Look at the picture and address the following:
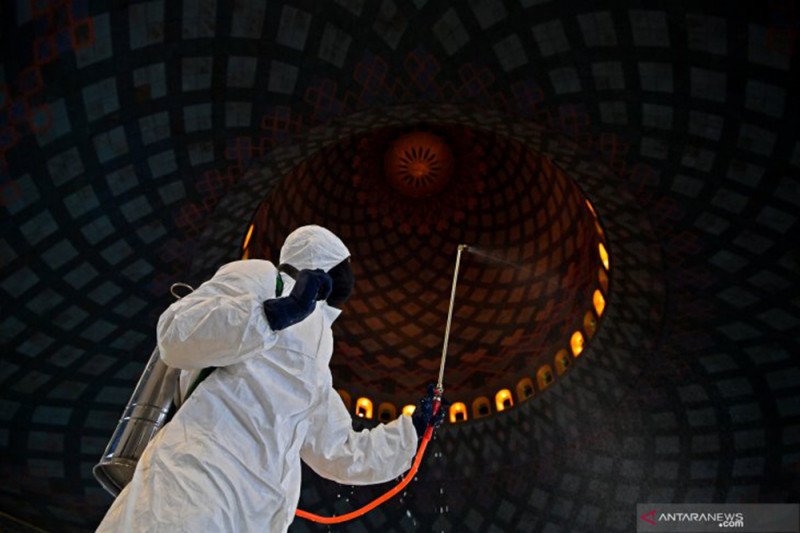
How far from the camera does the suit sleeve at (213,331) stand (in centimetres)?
383

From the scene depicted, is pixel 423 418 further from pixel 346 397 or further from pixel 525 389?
pixel 346 397

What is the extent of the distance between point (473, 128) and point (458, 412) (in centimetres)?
647

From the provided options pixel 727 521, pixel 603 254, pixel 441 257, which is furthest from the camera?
pixel 441 257

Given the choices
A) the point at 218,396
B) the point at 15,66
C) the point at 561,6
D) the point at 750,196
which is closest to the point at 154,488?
the point at 218,396

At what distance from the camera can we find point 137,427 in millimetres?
4449

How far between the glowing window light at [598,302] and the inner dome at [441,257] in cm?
119

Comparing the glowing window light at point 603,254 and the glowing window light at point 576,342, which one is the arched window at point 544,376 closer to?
the glowing window light at point 576,342

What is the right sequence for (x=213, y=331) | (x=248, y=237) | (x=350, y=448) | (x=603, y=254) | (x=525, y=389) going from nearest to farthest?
(x=213, y=331) → (x=350, y=448) → (x=248, y=237) → (x=603, y=254) → (x=525, y=389)

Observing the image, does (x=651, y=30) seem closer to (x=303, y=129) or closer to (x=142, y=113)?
(x=303, y=129)

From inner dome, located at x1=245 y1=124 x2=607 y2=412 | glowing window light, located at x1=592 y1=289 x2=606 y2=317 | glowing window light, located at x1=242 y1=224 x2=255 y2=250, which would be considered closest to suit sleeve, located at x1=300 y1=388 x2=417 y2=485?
glowing window light, located at x1=242 y1=224 x2=255 y2=250

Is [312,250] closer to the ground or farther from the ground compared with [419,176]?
closer to the ground

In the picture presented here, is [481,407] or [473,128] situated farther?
[481,407]

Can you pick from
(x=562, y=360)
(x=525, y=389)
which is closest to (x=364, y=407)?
(x=525, y=389)

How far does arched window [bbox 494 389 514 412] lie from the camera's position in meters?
14.6
